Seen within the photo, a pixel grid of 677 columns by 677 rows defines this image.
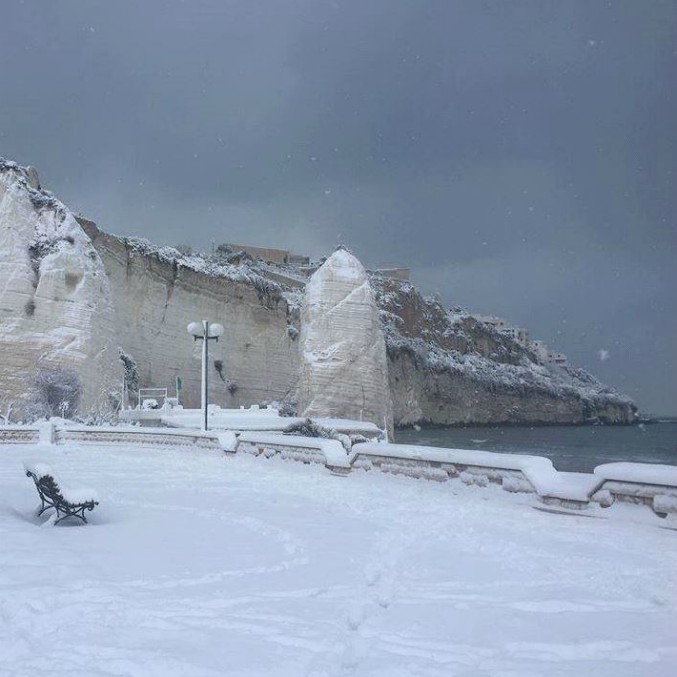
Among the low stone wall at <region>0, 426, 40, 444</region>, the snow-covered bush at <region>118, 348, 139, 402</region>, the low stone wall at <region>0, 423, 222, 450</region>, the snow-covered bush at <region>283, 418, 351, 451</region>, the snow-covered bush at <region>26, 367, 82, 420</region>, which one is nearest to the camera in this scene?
the low stone wall at <region>0, 423, 222, 450</region>

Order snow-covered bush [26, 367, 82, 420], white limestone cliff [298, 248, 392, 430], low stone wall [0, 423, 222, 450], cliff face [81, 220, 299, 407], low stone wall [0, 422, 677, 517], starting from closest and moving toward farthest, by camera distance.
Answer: low stone wall [0, 422, 677, 517]
low stone wall [0, 423, 222, 450]
snow-covered bush [26, 367, 82, 420]
white limestone cliff [298, 248, 392, 430]
cliff face [81, 220, 299, 407]

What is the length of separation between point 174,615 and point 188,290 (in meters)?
51.5

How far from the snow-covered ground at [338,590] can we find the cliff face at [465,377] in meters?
75.4

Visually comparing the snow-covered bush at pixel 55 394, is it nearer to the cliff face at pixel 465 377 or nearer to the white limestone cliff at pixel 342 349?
the white limestone cliff at pixel 342 349

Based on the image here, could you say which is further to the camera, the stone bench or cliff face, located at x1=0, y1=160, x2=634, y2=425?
cliff face, located at x1=0, y1=160, x2=634, y2=425

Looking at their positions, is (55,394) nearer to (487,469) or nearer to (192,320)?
(192,320)

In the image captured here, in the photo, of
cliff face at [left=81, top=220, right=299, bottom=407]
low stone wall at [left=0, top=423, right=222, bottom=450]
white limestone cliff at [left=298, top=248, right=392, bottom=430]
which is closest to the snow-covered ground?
low stone wall at [left=0, top=423, right=222, bottom=450]

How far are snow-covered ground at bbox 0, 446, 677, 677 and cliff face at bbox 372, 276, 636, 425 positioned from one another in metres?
75.4

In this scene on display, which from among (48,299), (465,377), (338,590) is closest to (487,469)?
(338,590)

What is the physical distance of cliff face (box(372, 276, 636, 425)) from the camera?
89.0 m

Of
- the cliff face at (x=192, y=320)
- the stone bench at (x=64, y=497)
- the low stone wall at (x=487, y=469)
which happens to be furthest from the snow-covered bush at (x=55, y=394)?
the stone bench at (x=64, y=497)

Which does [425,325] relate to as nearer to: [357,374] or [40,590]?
[357,374]

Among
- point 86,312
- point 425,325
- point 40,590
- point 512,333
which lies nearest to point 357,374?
point 86,312

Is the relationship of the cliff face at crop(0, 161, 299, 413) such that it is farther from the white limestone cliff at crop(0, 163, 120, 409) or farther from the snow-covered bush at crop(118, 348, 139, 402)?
the snow-covered bush at crop(118, 348, 139, 402)
